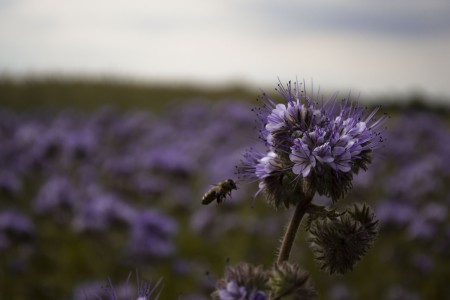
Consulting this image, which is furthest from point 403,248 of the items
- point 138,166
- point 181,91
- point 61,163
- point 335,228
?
point 181,91

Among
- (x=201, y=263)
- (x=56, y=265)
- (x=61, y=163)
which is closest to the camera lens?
(x=56, y=265)

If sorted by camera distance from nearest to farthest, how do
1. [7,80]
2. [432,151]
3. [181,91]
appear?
1. [432,151]
2. [7,80]
3. [181,91]

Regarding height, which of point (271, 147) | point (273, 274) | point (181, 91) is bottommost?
point (181, 91)

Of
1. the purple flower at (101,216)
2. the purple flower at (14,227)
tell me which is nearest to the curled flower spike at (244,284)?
the purple flower at (101,216)

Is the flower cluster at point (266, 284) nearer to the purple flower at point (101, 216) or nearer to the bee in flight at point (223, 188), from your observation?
the bee in flight at point (223, 188)

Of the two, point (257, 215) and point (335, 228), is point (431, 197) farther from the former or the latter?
point (335, 228)

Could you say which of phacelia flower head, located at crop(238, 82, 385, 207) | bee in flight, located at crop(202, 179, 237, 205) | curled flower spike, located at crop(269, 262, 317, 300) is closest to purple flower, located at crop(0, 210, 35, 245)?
bee in flight, located at crop(202, 179, 237, 205)

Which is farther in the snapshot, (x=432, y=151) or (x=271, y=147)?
(x=432, y=151)
